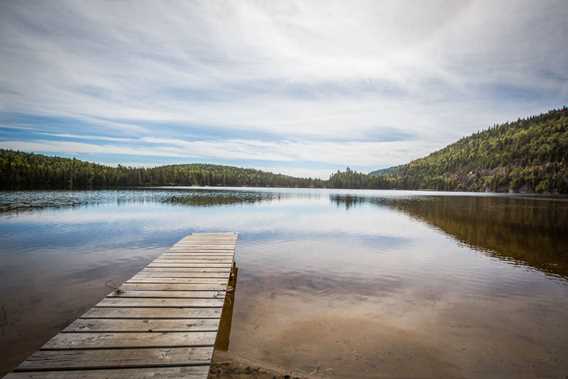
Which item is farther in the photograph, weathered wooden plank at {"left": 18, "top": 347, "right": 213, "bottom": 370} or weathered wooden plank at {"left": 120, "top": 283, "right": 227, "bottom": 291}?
weathered wooden plank at {"left": 120, "top": 283, "right": 227, "bottom": 291}

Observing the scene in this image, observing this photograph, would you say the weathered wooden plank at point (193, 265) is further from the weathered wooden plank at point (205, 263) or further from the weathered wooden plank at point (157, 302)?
the weathered wooden plank at point (157, 302)

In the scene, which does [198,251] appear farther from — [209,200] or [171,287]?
[209,200]

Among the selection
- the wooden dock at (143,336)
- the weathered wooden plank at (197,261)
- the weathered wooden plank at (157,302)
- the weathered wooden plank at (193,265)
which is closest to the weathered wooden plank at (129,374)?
the wooden dock at (143,336)

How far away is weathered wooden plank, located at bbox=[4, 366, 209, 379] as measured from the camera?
13.0 feet

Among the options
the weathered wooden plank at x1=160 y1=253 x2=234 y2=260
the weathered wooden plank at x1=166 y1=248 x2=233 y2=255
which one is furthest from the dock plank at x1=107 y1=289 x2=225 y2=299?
the weathered wooden plank at x1=166 y1=248 x2=233 y2=255

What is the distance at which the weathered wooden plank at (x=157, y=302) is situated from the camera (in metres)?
6.40

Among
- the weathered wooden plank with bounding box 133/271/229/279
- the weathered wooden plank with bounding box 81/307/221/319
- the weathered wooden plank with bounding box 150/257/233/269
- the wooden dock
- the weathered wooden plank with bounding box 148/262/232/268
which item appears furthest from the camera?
the weathered wooden plank with bounding box 150/257/233/269

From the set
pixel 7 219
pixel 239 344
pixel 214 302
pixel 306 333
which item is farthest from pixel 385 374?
pixel 7 219

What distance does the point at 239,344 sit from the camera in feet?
22.7

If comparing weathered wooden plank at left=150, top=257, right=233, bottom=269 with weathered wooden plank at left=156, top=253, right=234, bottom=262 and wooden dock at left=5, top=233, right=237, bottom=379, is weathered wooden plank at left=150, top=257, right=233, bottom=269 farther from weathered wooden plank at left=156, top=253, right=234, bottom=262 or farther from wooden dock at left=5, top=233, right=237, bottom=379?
wooden dock at left=5, top=233, right=237, bottom=379

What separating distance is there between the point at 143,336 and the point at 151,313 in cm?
98

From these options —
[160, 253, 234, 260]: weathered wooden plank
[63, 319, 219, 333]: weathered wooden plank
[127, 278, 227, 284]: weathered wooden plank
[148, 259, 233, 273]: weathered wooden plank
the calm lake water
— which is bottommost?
the calm lake water

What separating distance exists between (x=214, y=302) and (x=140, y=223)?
899 inches

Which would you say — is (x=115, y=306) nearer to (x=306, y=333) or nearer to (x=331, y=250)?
(x=306, y=333)
